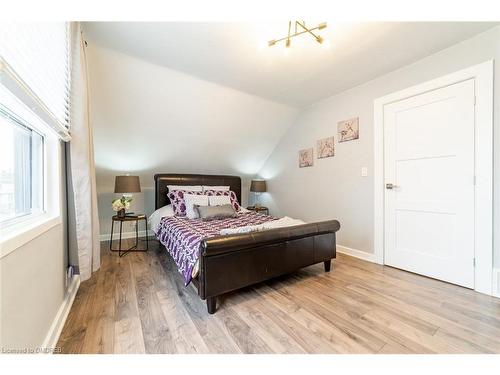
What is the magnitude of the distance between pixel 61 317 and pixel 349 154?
3375 mm

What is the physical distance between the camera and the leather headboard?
360cm

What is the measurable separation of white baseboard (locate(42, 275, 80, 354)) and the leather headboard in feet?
6.05

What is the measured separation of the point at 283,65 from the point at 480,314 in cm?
284

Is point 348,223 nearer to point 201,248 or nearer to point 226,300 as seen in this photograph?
point 226,300

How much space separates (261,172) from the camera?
15.6 ft

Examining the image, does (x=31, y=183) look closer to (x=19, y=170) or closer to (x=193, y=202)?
(x=19, y=170)

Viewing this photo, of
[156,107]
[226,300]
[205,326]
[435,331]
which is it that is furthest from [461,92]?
[156,107]

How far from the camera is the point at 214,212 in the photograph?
2.96m

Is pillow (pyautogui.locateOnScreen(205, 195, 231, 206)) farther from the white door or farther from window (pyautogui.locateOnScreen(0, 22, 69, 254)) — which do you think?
the white door

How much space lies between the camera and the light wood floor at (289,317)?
1.24 m

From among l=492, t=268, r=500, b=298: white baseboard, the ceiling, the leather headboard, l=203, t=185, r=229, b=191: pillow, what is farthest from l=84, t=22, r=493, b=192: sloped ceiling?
l=492, t=268, r=500, b=298: white baseboard

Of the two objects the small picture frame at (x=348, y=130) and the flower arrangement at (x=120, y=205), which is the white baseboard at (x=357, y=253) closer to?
the small picture frame at (x=348, y=130)

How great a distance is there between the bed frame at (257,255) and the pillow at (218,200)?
1581 millimetres

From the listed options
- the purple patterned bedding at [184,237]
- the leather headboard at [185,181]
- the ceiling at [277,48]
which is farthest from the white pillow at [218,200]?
the ceiling at [277,48]
